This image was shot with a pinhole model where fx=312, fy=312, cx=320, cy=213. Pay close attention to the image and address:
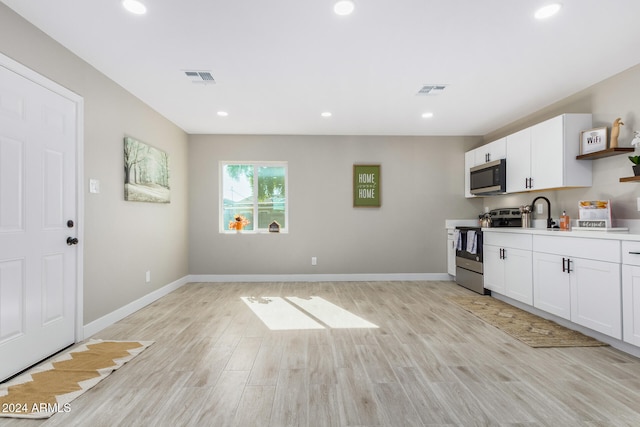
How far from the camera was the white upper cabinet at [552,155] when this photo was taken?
340 cm

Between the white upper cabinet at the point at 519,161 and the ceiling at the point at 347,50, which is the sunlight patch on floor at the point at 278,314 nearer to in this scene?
the ceiling at the point at 347,50

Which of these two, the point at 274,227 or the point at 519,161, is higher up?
the point at 519,161

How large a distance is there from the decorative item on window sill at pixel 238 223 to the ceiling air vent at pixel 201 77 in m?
2.62

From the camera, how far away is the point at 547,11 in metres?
2.15

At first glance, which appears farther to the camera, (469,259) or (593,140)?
(469,259)

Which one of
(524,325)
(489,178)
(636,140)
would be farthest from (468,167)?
(524,325)

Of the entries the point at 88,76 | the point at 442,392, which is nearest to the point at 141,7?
the point at 88,76

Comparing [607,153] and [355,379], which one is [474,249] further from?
[355,379]

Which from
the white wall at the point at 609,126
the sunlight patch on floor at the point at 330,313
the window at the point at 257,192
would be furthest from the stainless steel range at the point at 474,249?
the window at the point at 257,192

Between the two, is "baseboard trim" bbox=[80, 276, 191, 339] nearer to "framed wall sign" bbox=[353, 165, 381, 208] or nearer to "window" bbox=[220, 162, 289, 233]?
"window" bbox=[220, 162, 289, 233]

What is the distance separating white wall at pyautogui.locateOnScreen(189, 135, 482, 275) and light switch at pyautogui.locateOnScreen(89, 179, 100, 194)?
234cm

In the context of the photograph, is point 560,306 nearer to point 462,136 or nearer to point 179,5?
point 462,136

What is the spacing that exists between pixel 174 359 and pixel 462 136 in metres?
5.42

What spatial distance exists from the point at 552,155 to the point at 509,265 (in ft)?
4.63
